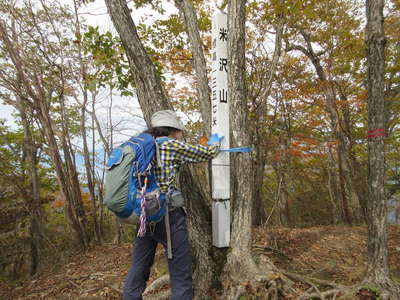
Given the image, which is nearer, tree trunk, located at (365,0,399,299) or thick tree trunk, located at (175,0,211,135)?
tree trunk, located at (365,0,399,299)

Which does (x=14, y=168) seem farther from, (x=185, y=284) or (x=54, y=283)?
(x=185, y=284)

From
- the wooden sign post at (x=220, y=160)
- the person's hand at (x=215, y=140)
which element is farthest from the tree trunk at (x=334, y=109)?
the person's hand at (x=215, y=140)

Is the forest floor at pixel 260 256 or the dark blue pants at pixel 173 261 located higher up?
the dark blue pants at pixel 173 261

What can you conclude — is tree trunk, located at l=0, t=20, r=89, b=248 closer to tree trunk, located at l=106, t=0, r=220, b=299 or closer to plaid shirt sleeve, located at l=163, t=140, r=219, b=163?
tree trunk, located at l=106, t=0, r=220, b=299

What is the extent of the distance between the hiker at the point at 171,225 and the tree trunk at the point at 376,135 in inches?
73.0

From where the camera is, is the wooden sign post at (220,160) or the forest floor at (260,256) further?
the forest floor at (260,256)

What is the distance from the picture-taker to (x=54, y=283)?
160 inches

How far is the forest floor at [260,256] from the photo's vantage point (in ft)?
11.0

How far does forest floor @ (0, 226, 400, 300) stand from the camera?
3.34m

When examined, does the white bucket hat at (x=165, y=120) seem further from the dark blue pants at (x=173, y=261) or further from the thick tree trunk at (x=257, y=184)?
the thick tree trunk at (x=257, y=184)

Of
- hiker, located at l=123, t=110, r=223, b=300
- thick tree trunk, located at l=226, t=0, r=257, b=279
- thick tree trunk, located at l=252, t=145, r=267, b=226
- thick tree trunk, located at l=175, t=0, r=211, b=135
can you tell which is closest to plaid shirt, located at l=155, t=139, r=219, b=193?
hiker, located at l=123, t=110, r=223, b=300

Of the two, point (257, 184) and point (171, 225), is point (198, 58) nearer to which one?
point (171, 225)

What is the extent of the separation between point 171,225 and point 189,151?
27.4 inches

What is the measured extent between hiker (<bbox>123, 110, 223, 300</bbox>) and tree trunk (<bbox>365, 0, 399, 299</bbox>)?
73.0 inches
